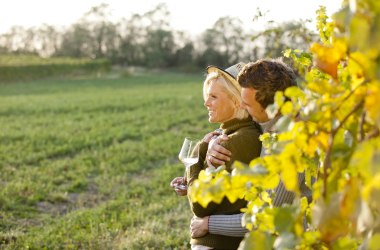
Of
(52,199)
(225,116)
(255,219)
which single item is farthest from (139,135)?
(255,219)

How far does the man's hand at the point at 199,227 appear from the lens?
2527 millimetres

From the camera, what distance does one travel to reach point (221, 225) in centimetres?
249

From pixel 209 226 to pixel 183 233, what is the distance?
303cm

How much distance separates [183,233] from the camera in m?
5.48

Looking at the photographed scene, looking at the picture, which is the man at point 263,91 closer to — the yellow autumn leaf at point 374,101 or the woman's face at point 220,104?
the woman's face at point 220,104

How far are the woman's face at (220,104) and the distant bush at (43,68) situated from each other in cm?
4689

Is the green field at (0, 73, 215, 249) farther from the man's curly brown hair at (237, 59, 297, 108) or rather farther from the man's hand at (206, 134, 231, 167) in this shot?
the man's curly brown hair at (237, 59, 297, 108)

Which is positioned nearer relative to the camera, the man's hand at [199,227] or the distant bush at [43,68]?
the man's hand at [199,227]

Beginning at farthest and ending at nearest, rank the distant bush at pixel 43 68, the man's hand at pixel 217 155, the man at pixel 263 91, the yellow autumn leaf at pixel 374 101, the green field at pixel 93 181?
1. the distant bush at pixel 43 68
2. the green field at pixel 93 181
3. the man's hand at pixel 217 155
4. the man at pixel 263 91
5. the yellow autumn leaf at pixel 374 101

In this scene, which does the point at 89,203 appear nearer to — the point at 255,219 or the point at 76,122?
the point at 255,219

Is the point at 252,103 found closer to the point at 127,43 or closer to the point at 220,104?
the point at 220,104

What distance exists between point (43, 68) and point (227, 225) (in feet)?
167

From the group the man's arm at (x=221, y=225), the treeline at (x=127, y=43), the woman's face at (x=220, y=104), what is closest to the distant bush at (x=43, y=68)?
the treeline at (x=127, y=43)

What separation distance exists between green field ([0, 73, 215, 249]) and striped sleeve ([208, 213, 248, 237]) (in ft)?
8.48
